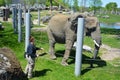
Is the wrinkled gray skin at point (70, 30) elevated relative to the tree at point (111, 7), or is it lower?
elevated

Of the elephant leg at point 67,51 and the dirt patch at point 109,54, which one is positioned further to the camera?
the dirt patch at point 109,54

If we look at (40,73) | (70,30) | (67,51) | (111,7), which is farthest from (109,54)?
(111,7)

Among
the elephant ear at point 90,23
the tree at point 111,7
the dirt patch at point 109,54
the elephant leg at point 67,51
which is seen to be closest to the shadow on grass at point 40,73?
the elephant leg at point 67,51

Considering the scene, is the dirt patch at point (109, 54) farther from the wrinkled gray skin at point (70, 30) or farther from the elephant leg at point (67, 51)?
the elephant leg at point (67, 51)

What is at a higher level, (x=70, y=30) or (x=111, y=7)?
(x=70, y=30)

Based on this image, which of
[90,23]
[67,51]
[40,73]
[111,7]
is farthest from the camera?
[111,7]

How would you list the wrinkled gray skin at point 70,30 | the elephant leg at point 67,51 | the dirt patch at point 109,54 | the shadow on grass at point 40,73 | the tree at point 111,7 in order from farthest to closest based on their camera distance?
the tree at point 111,7
the dirt patch at point 109,54
the elephant leg at point 67,51
the wrinkled gray skin at point 70,30
the shadow on grass at point 40,73

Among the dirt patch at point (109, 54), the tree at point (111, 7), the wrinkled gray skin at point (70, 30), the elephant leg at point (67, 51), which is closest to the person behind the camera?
the wrinkled gray skin at point (70, 30)

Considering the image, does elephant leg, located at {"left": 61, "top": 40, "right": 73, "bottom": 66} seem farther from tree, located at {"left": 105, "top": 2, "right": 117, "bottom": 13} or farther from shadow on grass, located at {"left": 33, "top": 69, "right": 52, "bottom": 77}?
tree, located at {"left": 105, "top": 2, "right": 117, "bottom": 13}

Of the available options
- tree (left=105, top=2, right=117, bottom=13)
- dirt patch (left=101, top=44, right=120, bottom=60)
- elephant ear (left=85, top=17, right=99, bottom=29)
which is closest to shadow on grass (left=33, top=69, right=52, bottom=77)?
elephant ear (left=85, top=17, right=99, bottom=29)

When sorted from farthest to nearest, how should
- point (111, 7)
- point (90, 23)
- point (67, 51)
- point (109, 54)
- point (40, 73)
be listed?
point (111, 7) < point (109, 54) < point (67, 51) < point (90, 23) < point (40, 73)

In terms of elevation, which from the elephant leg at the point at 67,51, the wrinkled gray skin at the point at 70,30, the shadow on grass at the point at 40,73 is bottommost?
the shadow on grass at the point at 40,73

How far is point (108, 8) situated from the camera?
12038 centimetres

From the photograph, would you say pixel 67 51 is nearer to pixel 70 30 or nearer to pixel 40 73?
pixel 70 30
